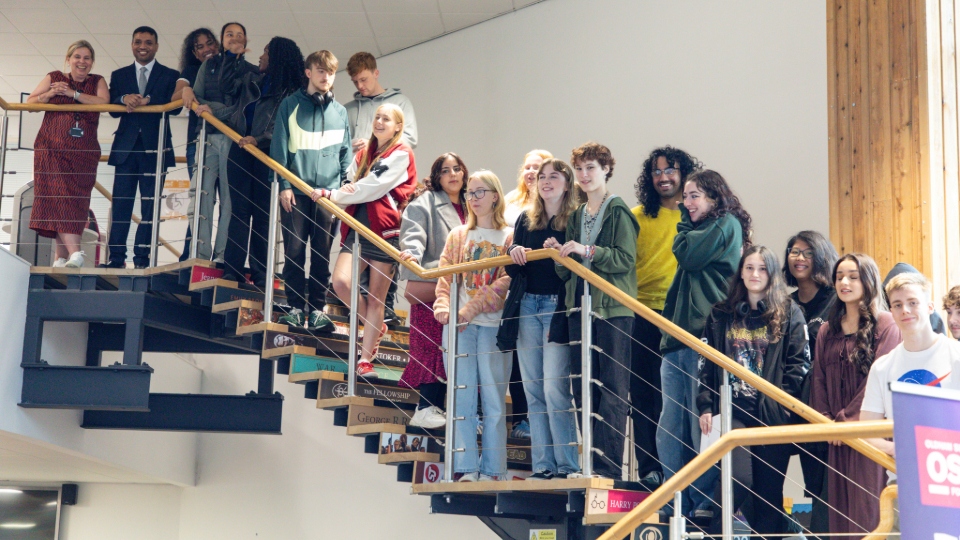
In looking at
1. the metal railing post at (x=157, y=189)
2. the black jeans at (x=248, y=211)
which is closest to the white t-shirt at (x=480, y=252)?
the black jeans at (x=248, y=211)

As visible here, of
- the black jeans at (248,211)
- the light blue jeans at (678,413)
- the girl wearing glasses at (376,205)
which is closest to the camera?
the light blue jeans at (678,413)

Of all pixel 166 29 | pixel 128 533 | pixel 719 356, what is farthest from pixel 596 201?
pixel 128 533

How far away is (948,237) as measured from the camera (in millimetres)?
5555

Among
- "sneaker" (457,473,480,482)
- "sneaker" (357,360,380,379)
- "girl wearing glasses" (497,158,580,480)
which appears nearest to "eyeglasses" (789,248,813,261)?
"girl wearing glasses" (497,158,580,480)

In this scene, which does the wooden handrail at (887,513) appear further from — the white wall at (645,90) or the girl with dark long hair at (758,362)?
the white wall at (645,90)

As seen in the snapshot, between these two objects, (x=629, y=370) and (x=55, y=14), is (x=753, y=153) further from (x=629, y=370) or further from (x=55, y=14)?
(x=55, y=14)

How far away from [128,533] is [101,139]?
401 cm

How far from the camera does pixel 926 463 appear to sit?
218 cm

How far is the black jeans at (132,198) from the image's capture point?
5965mm

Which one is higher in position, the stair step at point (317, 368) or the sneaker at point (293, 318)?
the sneaker at point (293, 318)

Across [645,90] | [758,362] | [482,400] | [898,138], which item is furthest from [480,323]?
[645,90]

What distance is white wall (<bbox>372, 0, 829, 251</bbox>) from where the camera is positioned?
629cm

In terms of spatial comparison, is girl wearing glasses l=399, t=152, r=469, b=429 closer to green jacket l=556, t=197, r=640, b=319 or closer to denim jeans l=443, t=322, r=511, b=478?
denim jeans l=443, t=322, r=511, b=478

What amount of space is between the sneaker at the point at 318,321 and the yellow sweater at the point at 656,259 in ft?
5.77
